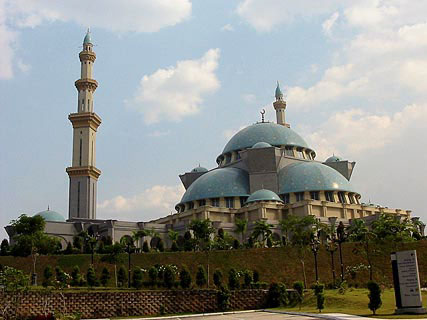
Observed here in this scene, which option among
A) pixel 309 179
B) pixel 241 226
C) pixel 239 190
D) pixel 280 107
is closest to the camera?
pixel 241 226

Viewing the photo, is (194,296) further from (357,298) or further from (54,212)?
(54,212)

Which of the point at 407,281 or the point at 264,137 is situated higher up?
→ the point at 264,137

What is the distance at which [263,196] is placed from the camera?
2500 inches

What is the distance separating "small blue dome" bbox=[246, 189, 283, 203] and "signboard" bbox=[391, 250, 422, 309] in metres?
40.2

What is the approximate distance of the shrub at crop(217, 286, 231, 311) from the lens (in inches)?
1206

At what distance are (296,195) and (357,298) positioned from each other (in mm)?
38681

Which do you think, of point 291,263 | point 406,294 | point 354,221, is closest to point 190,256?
point 291,263

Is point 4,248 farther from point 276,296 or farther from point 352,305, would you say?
point 352,305

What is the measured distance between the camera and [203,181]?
233ft

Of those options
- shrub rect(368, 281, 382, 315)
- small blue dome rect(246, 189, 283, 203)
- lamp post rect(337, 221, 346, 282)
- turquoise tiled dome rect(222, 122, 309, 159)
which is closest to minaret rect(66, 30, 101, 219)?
small blue dome rect(246, 189, 283, 203)

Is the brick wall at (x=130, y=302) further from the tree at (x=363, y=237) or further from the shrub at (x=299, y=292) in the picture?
the tree at (x=363, y=237)

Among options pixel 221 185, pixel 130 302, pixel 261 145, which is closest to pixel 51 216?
pixel 221 185

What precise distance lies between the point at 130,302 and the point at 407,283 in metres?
14.3

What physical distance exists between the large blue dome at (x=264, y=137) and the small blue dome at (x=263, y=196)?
12.1 metres
